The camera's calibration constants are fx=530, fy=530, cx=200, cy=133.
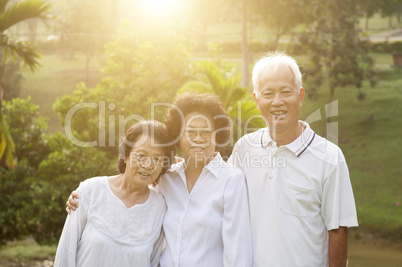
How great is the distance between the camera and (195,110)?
3.60 meters

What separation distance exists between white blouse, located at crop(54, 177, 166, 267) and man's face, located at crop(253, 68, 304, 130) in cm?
98

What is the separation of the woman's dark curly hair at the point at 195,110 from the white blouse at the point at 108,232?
1.70ft

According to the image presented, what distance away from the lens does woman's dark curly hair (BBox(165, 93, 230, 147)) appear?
3580 millimetres

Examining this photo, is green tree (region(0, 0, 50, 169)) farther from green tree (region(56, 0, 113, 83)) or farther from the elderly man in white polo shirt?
green tree (region(56, 0, 113, 83))

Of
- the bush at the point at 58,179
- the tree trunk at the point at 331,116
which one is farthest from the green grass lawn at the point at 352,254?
the tree trunk at the point at 331,116

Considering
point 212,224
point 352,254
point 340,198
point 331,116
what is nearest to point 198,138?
point 212,224

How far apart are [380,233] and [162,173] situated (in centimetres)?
1610

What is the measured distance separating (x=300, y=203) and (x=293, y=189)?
98 mm

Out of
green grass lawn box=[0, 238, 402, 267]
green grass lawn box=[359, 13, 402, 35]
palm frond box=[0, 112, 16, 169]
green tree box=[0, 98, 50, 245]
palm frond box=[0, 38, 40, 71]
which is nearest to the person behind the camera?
palm frond box=[0, 112, 16, 169]

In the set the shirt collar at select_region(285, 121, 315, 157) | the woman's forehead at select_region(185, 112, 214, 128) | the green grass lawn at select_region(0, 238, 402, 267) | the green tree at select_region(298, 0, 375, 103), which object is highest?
the green tree at select_region(298, 0, 375, 103)

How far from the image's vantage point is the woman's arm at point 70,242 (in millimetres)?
3473

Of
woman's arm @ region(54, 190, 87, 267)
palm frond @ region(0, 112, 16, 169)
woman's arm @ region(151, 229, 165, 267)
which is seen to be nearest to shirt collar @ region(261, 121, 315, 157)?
woman's arm @ region(151, 229, 165, 267)

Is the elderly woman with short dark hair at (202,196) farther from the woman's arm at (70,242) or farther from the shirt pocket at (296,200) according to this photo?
the woman's arm at (70,242)

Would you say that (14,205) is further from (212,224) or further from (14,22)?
(212,224)
